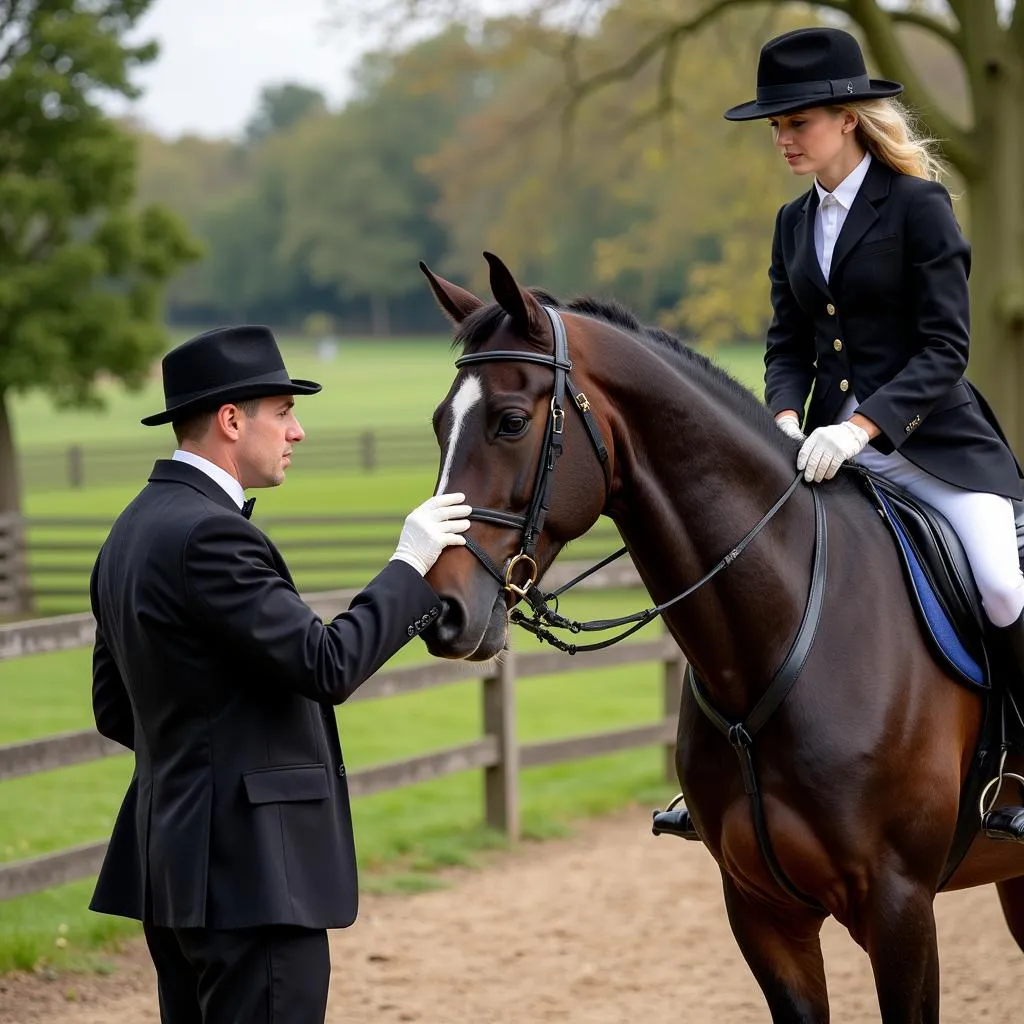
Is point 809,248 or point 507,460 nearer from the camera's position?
point 507,460

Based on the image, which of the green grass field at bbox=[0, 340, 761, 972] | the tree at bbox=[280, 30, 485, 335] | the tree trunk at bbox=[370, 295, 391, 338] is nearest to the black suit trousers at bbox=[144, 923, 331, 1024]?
the green grass field at bbox=[0, 340, 761, 972]

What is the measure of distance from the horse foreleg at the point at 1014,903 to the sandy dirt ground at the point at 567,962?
0.80 m

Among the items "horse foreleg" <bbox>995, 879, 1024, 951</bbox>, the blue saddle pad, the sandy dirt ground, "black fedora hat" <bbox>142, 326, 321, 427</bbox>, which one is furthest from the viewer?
the sandy dirt ground

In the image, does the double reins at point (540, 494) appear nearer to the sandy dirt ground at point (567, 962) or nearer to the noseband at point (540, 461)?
the noseband at point (540, 461)

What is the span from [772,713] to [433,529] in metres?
1.03

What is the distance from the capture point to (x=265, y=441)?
323cm

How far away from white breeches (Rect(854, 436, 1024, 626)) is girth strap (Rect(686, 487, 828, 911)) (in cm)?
43

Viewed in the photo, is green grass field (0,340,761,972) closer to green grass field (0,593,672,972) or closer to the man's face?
green grass field (0,593,672,972)

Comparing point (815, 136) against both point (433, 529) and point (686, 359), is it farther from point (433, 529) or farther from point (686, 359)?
point (433, 529)

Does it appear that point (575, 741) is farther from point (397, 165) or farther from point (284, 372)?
point (397, 165)

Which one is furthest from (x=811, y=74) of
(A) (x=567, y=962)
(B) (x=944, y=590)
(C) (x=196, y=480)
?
(A) (x=567, y=962)

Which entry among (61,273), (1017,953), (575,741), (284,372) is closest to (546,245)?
(61,273)

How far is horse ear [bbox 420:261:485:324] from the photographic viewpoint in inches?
132

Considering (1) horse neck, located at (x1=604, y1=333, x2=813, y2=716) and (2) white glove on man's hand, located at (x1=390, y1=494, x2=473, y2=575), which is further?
(1) horse neck, located at (x1=604, y1=333, x2=813, y2=716)
